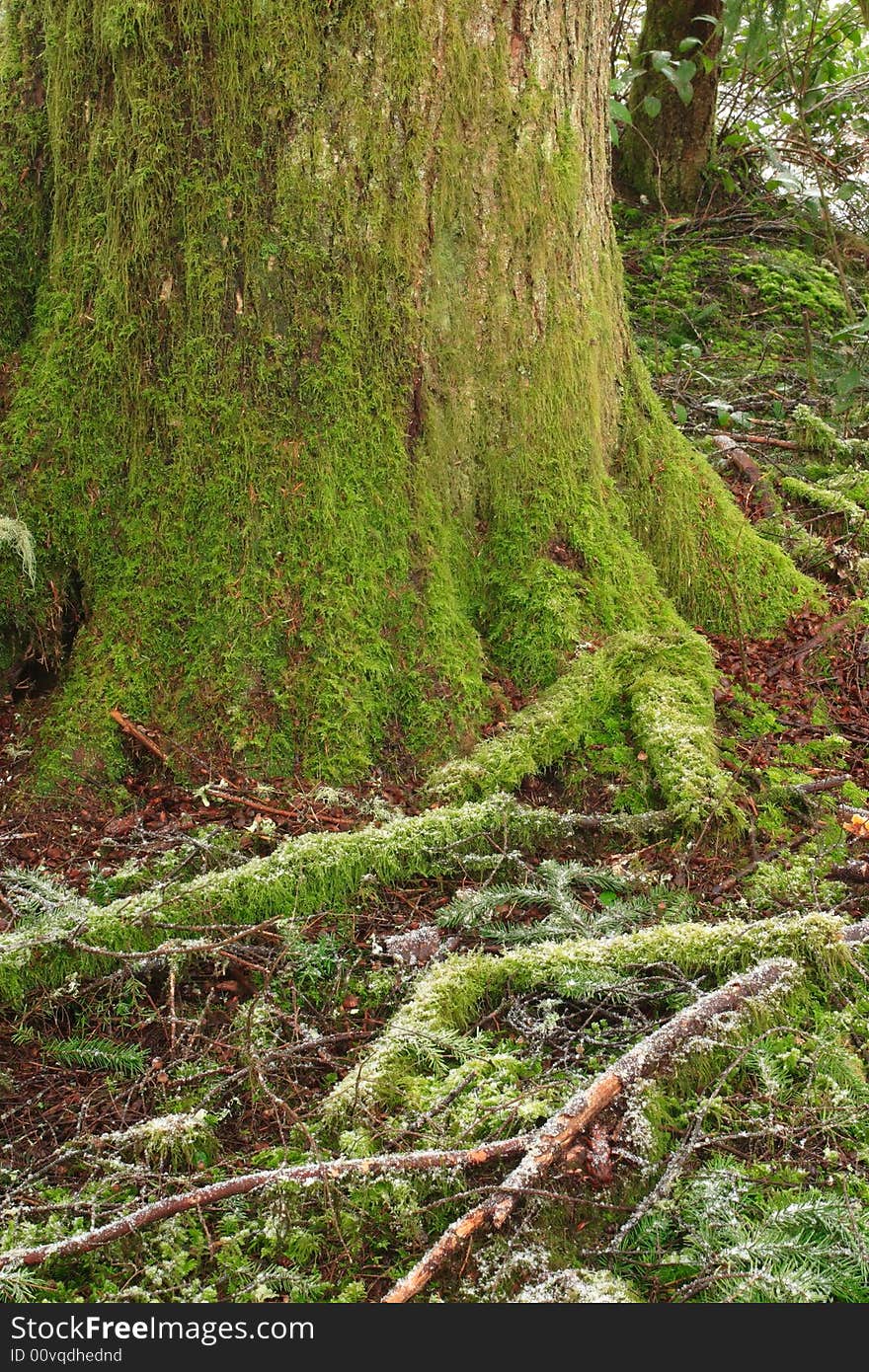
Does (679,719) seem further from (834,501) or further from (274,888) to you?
(834,501)

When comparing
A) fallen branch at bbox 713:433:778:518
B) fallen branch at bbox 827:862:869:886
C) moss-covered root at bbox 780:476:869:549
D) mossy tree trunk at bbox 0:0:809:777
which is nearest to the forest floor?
fallen branch at bbox 827:862:869:886

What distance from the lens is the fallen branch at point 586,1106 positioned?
1914 millimetres

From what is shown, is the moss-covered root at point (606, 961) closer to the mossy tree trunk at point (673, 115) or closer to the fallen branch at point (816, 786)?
the fallen branch at point (816, 786)

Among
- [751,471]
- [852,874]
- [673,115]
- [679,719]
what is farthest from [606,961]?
[673,115]

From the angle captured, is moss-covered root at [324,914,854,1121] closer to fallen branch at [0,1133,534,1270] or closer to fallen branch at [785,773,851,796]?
fallen branch at [0,1133,534,1270]

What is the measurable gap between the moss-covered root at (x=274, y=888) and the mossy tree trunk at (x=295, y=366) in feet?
1.44

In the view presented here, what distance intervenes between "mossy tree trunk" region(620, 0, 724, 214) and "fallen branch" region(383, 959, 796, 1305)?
7463 mm

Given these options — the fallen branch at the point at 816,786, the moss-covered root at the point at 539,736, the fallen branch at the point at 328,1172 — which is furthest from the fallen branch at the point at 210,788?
the fallen branch at the point at 816,786

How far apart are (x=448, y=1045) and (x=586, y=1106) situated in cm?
41

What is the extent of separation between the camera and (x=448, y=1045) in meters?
2.46

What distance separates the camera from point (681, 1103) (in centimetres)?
229

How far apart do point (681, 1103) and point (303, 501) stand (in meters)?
2.20

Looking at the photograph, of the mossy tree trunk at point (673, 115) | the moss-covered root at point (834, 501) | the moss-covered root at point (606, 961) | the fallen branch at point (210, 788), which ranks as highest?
the mossy tree trunk at point (673, 115)

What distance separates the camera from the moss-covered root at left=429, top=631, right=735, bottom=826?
132 inches
